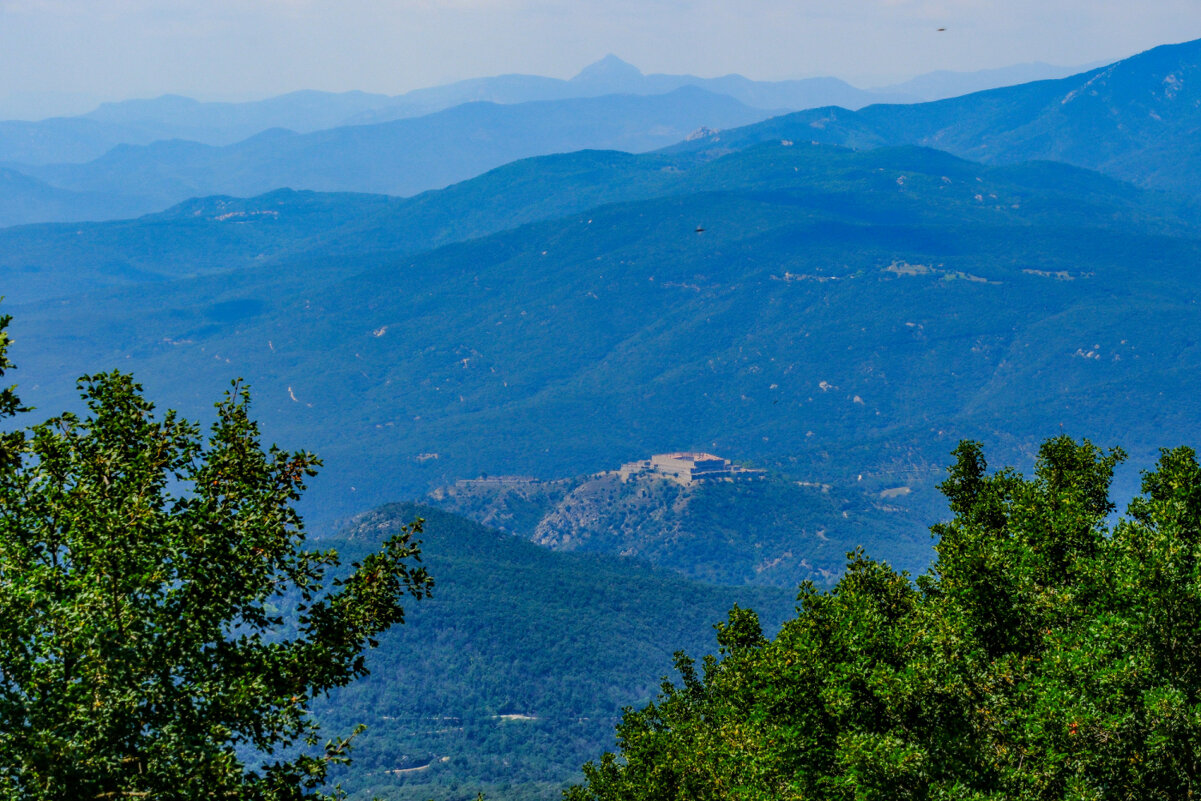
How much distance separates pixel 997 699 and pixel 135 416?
80.0ft

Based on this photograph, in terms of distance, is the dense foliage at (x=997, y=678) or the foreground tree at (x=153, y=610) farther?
the dense foliage at (x=997, y=678)

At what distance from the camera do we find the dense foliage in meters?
26.5

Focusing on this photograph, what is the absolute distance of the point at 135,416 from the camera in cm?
2119

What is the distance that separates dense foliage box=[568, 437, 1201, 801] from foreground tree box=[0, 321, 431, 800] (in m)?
14.4

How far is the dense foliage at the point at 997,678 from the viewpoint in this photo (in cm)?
2650

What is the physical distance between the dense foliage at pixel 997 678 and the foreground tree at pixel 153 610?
1444 cm

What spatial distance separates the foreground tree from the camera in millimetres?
17156

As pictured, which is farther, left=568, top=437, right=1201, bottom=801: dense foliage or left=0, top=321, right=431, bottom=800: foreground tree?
left=568, top=437, right=1201, bottom=801: dense foliage

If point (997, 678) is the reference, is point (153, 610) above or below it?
above

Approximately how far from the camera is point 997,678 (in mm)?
32031

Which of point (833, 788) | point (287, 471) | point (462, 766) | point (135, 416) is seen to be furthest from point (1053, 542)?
point (462, 766)

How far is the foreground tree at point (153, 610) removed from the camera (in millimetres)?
17156

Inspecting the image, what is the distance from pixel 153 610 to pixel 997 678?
2506 centimetres

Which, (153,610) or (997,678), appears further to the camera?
(997,678)
